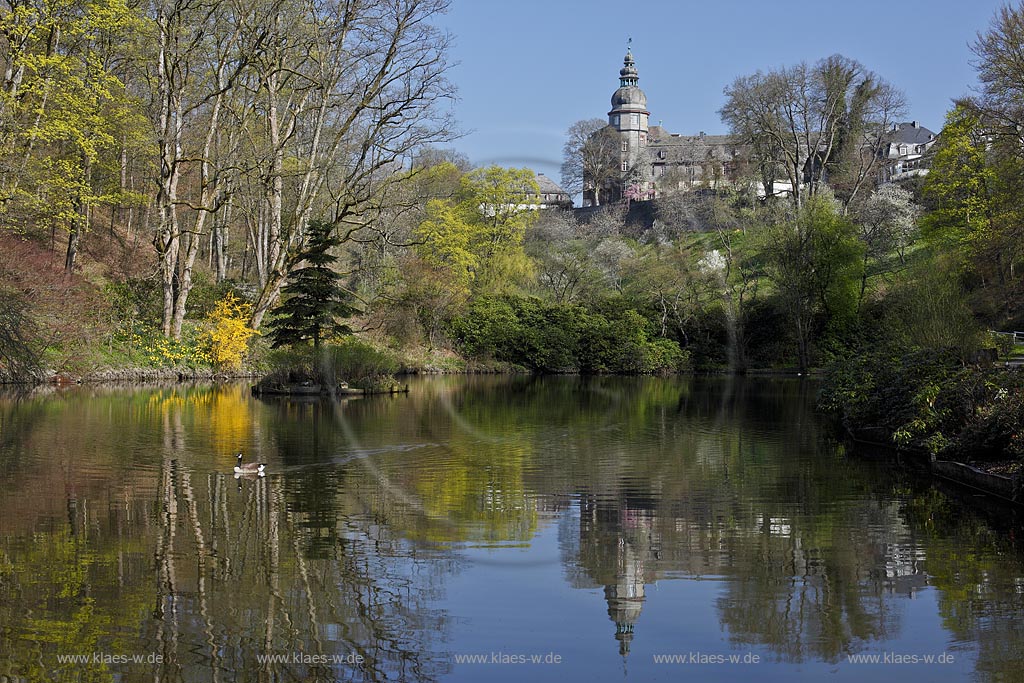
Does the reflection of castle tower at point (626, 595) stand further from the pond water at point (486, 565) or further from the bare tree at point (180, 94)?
the bare tree at point (180, 94)

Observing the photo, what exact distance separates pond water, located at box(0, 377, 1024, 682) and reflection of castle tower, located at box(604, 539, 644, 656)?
0.03 meters

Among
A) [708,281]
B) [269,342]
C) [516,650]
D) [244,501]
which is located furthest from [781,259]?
[516,650]

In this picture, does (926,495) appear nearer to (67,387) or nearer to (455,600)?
(455,600)

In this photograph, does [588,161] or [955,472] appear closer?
[955,472]

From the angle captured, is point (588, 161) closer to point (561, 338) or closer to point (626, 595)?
point (561, 338)

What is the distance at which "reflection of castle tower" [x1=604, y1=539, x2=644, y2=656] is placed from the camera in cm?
784

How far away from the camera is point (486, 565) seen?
9.94 metres

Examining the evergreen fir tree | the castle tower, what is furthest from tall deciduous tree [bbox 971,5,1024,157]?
the castle tower

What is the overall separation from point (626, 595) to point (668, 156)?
128 m

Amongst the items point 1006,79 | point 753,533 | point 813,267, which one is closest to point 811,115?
point 813,267

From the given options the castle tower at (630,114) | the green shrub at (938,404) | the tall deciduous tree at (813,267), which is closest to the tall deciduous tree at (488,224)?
the tall deciduous tree at (813,267)

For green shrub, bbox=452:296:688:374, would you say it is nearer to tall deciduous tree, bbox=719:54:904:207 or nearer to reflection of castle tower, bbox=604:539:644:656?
tall deciduous tree, bbox=719:54:904:207

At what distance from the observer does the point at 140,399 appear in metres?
28.3

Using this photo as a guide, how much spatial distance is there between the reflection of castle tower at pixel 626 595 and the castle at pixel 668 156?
215ft
